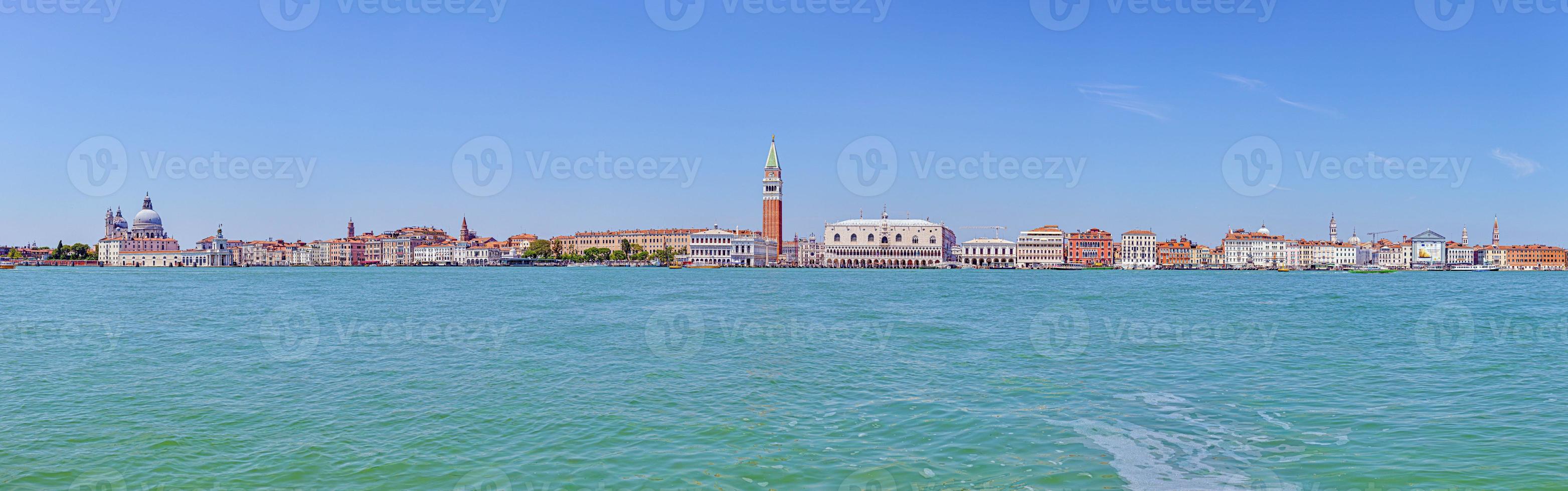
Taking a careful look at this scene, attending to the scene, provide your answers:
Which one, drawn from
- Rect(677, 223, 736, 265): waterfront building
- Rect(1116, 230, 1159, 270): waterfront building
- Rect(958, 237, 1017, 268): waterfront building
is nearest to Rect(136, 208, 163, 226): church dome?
Rect(677, 223, 736, 265): waterfront building

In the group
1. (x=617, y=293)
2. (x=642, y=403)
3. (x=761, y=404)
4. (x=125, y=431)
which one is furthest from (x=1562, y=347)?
(x=617, y=293)

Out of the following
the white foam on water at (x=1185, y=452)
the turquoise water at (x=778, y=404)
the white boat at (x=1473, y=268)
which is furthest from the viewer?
the white boat at (x=1473, y=268)

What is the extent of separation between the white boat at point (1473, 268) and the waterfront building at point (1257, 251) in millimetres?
21683

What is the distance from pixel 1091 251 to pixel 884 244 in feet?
86.8

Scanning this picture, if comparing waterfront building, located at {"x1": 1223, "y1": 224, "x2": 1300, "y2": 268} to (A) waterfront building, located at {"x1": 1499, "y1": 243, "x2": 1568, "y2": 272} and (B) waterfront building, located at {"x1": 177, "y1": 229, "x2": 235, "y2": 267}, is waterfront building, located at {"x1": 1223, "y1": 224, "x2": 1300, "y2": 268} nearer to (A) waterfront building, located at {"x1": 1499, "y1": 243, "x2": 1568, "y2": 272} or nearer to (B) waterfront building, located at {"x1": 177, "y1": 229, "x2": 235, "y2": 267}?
(A) waterfront building, located at {"x1": 1499, "y1": 243, "x2": 1568, "y2": 272}

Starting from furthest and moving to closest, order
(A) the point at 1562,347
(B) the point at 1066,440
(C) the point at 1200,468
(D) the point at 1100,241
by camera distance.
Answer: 1. (D) the point at 1100,241
2. (A) the point at 1562,347
3. (B) the point at 1066,440
4. (C) the point at 1200,468

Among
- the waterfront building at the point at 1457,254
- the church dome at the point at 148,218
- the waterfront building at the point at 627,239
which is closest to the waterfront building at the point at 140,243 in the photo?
the church dome at the point at 148,218

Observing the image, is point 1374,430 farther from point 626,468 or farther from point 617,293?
point 617,293

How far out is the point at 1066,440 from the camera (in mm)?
6879

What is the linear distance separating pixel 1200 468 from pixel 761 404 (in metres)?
3.97

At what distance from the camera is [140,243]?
121 metres

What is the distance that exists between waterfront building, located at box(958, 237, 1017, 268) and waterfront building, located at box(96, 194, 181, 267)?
106734 millimetres

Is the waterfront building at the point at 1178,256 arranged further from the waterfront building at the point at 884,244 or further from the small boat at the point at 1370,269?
the waterfront building at the point at 884,244

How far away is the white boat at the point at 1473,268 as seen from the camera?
11668 centimetres
